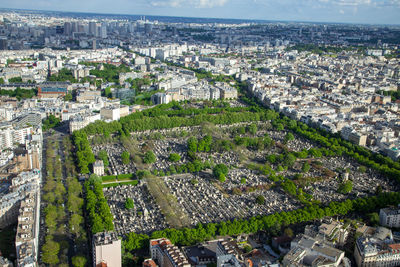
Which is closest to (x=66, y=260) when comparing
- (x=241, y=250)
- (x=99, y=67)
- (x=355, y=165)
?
(x=241, y=250)

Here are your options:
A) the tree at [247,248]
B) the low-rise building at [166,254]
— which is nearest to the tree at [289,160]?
the tree at [247,248]

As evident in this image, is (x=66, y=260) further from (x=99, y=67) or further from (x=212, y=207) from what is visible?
(x=99, y=67)

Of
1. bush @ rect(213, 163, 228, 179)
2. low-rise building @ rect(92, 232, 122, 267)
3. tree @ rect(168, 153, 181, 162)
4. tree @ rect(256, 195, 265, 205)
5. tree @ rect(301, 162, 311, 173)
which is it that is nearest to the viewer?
low-rise building @ rect(92, 232, 122, 267)

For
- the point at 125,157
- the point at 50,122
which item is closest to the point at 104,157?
the point at 125,157

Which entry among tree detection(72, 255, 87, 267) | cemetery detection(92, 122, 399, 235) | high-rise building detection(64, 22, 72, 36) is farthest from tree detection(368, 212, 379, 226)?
high-rise building detection(64, 22, 72, 36)

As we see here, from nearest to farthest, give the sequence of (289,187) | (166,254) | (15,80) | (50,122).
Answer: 1. (166,254)
2. (289,187)
3. (50,122)
4. (15,80)

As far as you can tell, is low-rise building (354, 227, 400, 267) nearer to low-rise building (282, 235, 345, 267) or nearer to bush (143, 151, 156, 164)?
low-rise building (282, 235, 345, 267)

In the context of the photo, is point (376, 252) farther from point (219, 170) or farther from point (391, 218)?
point (219, 170)

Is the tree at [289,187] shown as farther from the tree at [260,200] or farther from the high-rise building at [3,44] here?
the high-rise building at [3,44]

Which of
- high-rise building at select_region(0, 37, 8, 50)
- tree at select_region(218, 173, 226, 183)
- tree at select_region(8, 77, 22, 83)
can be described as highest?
high-rise building at select_region(0, 37, 8, 50)
